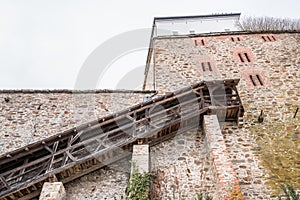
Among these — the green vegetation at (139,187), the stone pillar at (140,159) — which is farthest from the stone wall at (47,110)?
the green vegetation at (139,187)

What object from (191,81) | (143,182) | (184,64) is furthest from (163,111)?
(184,64)

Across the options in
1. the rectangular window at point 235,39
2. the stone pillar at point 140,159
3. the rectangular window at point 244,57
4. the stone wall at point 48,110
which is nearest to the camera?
the stone pillar at point 140,159

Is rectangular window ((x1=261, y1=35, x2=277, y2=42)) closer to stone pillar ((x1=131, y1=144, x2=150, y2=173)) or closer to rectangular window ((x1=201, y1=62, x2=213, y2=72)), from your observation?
rectangular window ((x1=201, y1=62, x2=213, y2=72))

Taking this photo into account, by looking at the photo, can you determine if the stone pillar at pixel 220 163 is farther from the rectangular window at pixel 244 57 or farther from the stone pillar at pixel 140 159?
the rectangular window at pixel 244 57

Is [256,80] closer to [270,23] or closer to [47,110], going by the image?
[47,110]

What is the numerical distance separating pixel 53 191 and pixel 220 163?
4135mm

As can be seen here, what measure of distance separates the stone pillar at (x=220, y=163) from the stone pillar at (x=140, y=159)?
5.73ft

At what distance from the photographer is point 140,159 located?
7.55 meters

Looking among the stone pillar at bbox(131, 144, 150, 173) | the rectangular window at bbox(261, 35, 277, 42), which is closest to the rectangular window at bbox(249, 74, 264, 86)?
the rectangular window at bbox(261, 35, 277, 42)

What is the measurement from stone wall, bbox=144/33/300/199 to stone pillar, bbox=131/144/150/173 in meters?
2.77

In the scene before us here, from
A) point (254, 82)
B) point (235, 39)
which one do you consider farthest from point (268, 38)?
point (254, 82)

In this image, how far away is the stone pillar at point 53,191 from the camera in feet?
22.0

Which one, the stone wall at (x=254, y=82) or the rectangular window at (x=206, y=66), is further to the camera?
the rectangular window at (x=206, y=66)

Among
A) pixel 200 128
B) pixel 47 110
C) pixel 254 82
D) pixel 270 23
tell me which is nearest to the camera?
pixel 200 128
